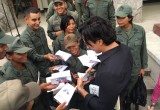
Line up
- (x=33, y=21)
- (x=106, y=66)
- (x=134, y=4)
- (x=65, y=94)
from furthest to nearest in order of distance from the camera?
(x=134, y=4) < (x=33, y=21) < (x=65, y=94) < (x=106, y=66)

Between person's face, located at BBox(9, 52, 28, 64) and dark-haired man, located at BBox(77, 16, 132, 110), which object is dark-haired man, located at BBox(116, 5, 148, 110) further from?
person's face, located at BBox(9, 52, 28, 64)

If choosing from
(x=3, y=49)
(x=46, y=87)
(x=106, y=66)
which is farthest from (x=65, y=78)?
(x=106, y=66)

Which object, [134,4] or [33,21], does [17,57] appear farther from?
[134,4]

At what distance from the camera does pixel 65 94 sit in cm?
237

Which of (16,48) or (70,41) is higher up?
(16,48)

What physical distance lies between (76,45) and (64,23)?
1.91ft

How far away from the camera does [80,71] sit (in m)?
2.90

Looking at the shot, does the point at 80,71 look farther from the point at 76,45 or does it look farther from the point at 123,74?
the point at 123,74

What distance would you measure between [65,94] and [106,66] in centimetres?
78

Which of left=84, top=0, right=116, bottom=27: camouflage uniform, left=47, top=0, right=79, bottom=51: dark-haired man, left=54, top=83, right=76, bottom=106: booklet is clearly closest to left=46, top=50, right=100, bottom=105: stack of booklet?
left=54, top=83, right=76, bottom=106: booklet

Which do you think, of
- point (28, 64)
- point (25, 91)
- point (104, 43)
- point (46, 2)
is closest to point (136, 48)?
point (104, 43)

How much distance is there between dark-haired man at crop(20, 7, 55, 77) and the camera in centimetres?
312

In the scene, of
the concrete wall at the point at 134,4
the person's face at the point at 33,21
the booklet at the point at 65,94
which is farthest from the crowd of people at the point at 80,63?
the concrete wall at the point at 134,4

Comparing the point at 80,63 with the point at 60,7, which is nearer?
the point at 80,63
